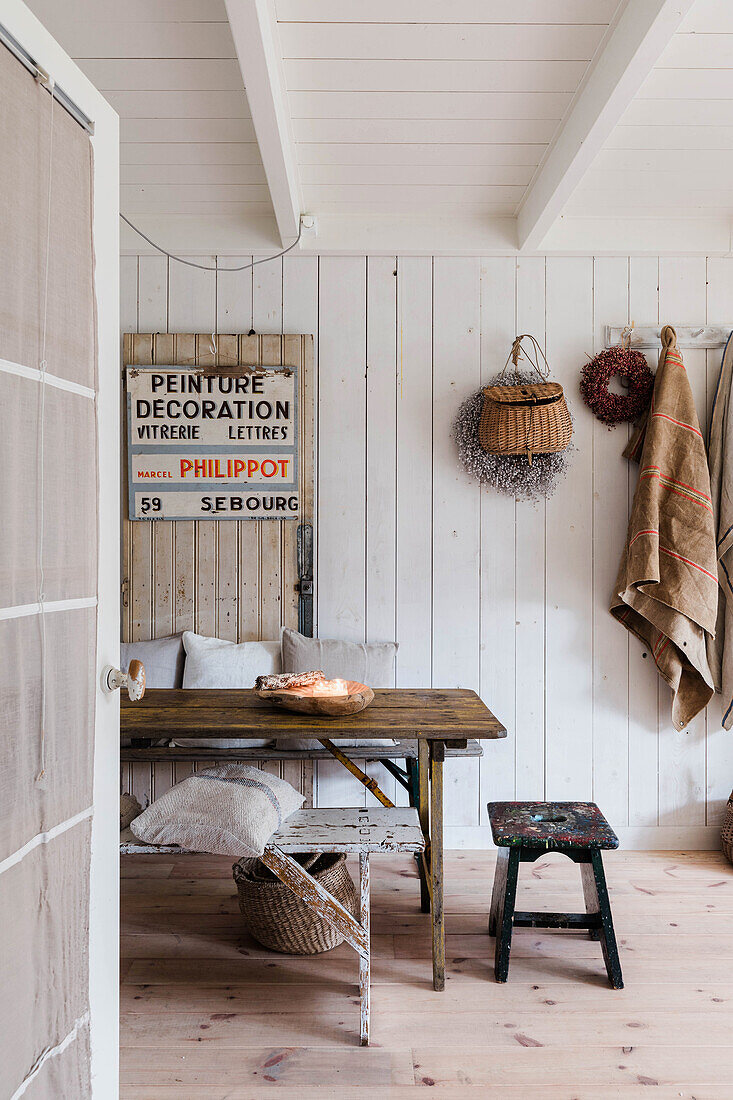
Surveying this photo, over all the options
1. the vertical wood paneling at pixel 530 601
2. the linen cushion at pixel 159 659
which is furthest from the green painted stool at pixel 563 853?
the linen cushion at pixel 159 659

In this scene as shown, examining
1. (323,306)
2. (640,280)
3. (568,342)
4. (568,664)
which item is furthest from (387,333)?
(568,664)

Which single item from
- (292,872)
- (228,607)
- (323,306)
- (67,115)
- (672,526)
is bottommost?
(292,872)

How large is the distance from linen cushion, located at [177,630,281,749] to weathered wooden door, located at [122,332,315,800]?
4.1 inches

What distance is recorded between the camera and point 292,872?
200cm

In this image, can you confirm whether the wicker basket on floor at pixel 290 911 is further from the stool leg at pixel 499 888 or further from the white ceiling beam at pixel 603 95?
the white ceiling beam at pixel 603 95

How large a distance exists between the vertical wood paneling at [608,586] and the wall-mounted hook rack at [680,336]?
53mm

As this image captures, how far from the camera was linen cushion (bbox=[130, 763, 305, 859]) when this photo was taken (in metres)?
1.94

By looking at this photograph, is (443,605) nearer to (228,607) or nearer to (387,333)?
(228,607)

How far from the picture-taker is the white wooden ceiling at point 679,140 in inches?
76.5

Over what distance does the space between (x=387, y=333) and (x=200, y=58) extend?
133 centimetres

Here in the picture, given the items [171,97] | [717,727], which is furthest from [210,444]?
[717,727]

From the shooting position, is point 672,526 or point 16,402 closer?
point 16,402

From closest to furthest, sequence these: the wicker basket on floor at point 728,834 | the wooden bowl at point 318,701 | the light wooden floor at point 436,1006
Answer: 1. the light wooden floor at point 436,1006
2. the wooden bowl at point 318,701
3. the wicker basket on floor at point 728,834

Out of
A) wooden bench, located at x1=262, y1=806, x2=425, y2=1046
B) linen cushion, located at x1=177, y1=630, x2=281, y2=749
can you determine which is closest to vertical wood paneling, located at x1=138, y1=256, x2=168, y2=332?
linen cushion, located at x1=177, y1=630, x2=281, y2=749
